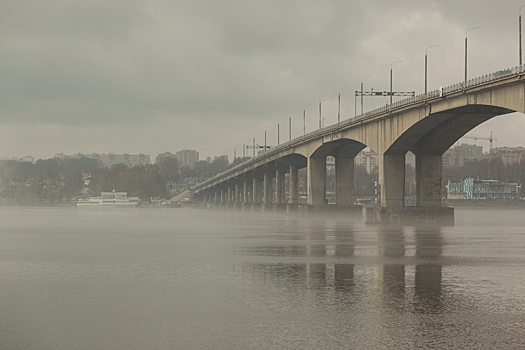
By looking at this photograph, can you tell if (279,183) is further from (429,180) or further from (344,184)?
(429,180)

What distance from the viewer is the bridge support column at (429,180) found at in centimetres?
6888

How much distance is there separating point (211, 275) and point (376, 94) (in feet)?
198

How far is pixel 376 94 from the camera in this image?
79.7 metres

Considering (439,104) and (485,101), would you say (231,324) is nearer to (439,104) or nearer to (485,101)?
(485,101)

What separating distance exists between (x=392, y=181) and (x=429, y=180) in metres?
3.89

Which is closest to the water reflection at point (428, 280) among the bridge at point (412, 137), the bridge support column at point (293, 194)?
the bridge at point (412, 137)

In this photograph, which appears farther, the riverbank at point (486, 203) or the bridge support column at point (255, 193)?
the riverbank at point (486, 203)

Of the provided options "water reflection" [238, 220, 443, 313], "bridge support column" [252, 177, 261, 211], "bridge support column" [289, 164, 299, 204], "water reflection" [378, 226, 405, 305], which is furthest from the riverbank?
"water reflection" [378, 226, 405, 305]

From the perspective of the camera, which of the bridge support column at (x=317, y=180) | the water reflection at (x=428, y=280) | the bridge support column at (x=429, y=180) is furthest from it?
the bridge support column at (x=317, y=180)

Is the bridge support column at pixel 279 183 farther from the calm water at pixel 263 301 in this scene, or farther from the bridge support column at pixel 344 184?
the calm water at pixel 263 301

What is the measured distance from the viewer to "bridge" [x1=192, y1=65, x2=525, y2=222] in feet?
160

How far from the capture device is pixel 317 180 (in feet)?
328

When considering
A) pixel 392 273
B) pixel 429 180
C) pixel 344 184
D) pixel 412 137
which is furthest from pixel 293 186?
pixel 392 273

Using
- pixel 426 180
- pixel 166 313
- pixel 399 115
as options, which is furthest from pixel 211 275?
pixel 426 180
